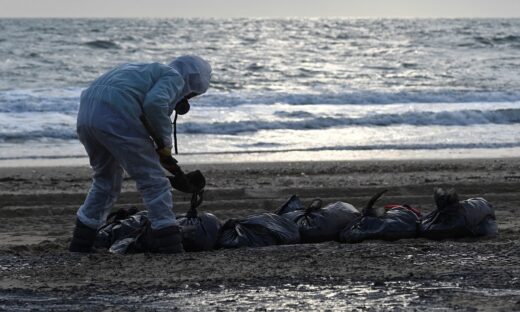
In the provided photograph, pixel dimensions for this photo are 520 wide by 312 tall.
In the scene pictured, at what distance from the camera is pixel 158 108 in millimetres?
6121

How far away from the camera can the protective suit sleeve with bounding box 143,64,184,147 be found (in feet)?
20.1

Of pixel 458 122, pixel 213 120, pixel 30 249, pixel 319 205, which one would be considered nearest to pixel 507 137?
pixel 458 122

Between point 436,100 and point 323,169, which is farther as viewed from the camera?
point 436,100

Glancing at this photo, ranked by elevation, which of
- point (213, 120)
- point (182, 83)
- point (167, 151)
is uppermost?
point (182, 83)

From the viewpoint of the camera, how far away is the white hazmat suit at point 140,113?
6.21 metres

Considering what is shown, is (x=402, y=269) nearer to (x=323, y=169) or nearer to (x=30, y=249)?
(x=30, y=249)

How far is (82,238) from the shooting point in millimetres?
6723

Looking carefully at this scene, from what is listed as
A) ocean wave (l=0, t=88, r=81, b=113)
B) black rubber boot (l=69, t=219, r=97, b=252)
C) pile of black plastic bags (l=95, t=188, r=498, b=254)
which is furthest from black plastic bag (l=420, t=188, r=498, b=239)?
ocean wave (l=0, t=88, r=81, b=113)

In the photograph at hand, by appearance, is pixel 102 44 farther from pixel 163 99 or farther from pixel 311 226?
pixel 163 99

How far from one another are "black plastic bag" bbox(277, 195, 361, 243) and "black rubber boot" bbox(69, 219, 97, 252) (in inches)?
59.8

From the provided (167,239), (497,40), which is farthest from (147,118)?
(497,40)

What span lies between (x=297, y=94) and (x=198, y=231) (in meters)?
15.7

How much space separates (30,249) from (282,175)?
4.61 m

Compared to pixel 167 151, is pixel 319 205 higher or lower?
lower
